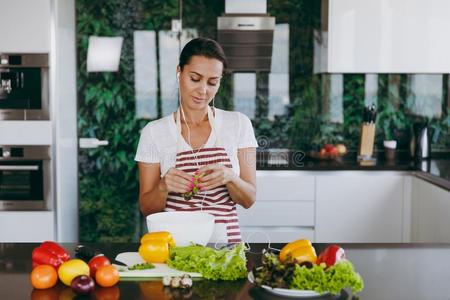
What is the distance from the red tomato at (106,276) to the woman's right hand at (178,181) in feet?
1.85

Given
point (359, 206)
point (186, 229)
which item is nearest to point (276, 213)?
point (359, 206)

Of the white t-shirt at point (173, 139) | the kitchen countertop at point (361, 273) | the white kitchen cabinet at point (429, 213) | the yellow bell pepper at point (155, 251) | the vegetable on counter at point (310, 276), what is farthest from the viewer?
the white kitchen cabinet at point (429, 213)

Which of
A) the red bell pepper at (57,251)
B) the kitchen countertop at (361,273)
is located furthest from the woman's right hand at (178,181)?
the red bell pepper at (57,251)

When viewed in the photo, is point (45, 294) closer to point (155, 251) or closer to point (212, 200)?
point (155, 251)

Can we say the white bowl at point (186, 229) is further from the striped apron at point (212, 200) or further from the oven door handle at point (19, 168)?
the oven door handle at point (19, 168)

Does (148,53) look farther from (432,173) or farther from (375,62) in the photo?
(432,173)

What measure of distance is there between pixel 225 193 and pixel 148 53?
224 centimetres

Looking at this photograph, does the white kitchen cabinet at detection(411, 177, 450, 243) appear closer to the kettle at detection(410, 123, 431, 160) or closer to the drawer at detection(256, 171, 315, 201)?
the kettle at detection(410, 123, 431, 160)

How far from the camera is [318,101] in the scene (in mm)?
4555

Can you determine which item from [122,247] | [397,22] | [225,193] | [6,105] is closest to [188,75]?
[225,193]

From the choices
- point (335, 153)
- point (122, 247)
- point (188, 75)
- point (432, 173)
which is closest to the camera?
point (122, 247)

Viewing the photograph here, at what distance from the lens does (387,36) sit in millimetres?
4113

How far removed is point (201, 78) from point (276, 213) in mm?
1898

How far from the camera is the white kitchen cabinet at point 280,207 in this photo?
4027 millimetres
